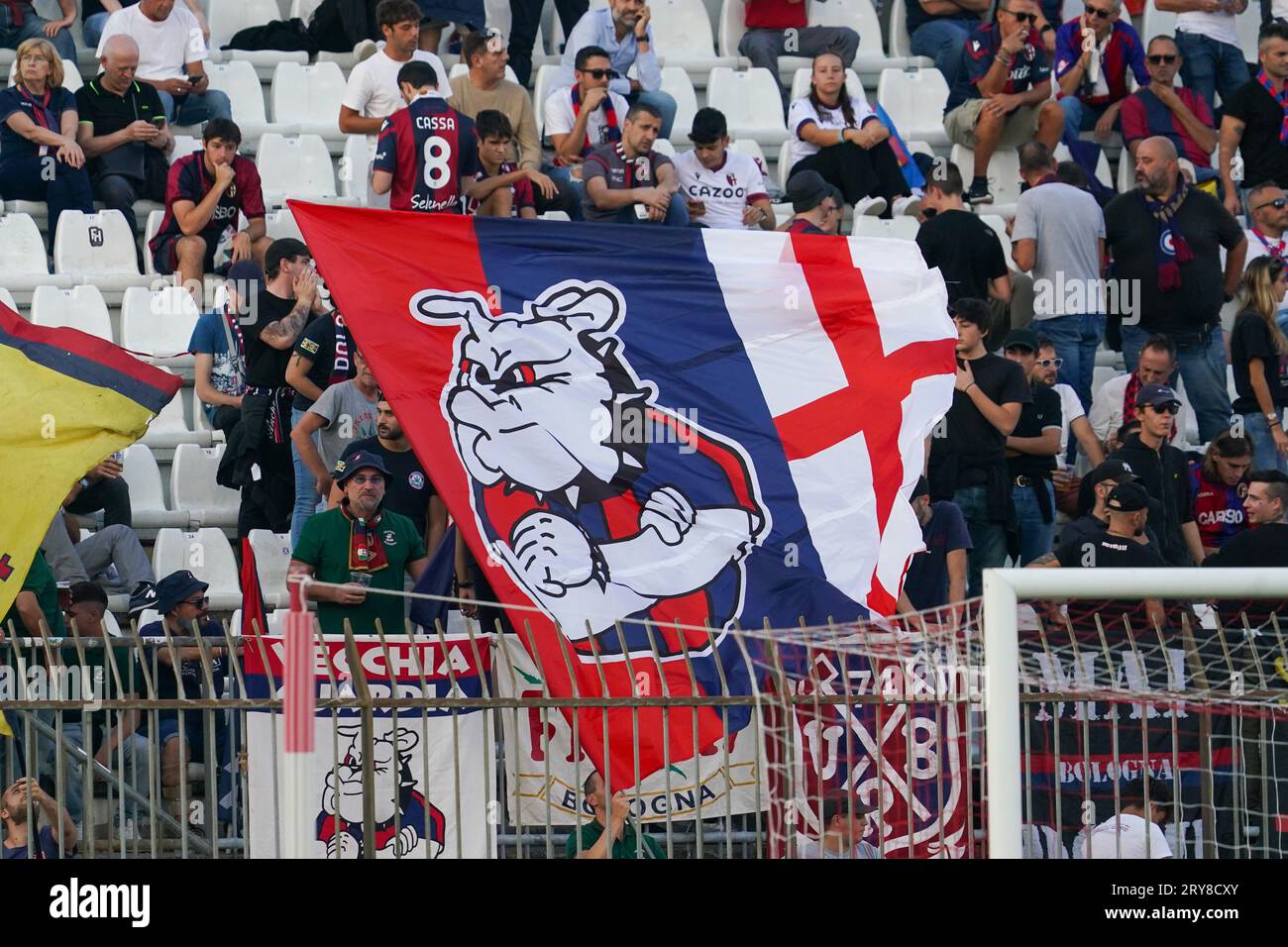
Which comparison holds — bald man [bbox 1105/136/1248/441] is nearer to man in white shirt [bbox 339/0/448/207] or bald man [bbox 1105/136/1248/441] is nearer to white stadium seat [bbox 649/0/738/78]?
white stadium seat [bbox 649/0/738/78]

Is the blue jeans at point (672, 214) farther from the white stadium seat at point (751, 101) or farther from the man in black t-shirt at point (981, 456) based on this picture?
the man in black t-shirt at point (981, 456)

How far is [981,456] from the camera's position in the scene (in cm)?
1098

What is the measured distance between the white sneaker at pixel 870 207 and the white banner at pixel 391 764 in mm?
5625

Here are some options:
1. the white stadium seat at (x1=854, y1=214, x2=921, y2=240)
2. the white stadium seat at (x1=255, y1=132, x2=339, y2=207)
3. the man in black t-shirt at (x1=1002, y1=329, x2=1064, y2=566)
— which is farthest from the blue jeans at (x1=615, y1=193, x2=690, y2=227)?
the man in black t-shirt at (x1=1002, y1=329, x2=1064, y2=566)

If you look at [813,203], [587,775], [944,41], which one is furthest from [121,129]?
[587,775]

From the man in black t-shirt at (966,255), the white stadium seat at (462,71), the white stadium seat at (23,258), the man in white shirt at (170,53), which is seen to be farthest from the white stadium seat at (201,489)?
the man in black t-shirt at (966,255)

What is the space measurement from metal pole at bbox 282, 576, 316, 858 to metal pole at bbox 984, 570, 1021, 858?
6.58 ft

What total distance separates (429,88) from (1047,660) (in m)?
5.50

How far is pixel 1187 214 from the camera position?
41.7 ft

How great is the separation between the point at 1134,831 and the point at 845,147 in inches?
240

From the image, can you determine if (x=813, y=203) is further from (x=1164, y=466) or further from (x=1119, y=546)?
(x=1119, y=546)
